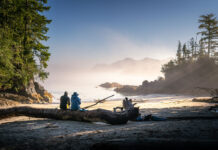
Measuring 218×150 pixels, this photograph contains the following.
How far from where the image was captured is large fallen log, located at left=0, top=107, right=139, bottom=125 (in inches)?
253

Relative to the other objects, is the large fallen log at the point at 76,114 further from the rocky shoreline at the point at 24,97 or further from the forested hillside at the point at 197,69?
the forested hillside at the point at 197,69

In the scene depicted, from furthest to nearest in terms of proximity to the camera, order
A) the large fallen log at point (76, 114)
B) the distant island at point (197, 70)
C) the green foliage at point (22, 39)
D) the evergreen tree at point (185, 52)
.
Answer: the evergreen tree at point (185, 52) → the distant island at point (197, 70) → the green foliage at point (22, 39) → the large fallen log at point (76, 114)

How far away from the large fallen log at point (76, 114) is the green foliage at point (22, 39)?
20.8 feet

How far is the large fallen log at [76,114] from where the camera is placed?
6.42 metres

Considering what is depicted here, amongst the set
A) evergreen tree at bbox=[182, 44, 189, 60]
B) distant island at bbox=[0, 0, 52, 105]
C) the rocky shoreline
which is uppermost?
evergreen tree at bbox=[182, 44, 189, 60]

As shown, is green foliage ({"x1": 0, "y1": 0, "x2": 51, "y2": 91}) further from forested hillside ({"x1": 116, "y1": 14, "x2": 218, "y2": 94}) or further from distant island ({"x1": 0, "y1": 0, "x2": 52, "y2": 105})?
forested hillside ({"x1": 116, "y1": 14, "x2": 218, "y2": 94})

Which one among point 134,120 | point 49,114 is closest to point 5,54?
point 49,114

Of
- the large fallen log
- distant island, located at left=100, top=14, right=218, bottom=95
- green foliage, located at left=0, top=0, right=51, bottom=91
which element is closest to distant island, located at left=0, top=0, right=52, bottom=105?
green foliage, located at left=0, top=0, right=51, bottom=91

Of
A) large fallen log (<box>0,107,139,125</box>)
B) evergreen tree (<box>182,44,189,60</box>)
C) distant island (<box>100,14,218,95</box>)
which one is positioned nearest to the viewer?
large fallen log (<box>0,107,139,125</box>)

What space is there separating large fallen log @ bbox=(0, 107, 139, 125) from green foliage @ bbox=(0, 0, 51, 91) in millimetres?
6355

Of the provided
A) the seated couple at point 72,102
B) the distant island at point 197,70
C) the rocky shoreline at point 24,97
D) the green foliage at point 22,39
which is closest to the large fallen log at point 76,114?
the seated couple at point 72,102

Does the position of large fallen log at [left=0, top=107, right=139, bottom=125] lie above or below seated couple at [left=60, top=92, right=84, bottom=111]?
below

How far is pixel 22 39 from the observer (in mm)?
15078

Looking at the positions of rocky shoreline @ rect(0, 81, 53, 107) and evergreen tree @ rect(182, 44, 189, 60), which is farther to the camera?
evergreen tree @ rect(182, 44, 189, 60)
